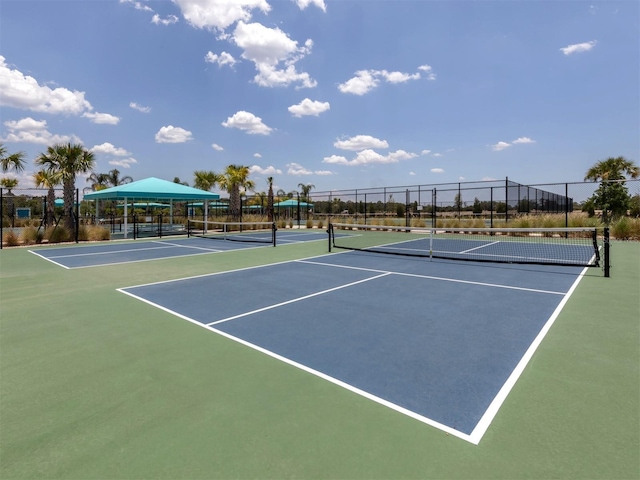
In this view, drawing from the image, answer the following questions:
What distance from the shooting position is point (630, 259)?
36.8ft

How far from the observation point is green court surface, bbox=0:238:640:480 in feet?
7.52

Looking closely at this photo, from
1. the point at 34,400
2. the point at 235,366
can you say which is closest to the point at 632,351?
the point at 235,366

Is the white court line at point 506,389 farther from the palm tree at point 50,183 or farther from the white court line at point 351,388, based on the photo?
the palm tree at point 50,183

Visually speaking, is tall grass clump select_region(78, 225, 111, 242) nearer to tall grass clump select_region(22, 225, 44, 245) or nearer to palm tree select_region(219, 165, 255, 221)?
tall grass clump select_region(22, 225, 44, 245)

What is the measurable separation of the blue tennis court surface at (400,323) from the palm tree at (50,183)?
550 inches

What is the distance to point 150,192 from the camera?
2242cm

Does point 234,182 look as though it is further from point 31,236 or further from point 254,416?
point 254,416

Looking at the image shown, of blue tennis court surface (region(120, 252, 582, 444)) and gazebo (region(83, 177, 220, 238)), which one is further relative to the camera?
gazebo (region(83, 177, 220, 238))

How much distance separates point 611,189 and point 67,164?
122 feet

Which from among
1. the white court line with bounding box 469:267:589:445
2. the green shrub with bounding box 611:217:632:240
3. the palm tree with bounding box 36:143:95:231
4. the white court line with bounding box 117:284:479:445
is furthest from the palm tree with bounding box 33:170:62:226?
the green shrub with bounding box 611:217:632:240

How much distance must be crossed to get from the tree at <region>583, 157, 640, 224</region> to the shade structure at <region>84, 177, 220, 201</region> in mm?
24435

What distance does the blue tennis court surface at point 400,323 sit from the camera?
3.26m

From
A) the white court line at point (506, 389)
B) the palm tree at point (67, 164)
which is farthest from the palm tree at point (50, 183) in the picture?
the white court line at point (506, 389)

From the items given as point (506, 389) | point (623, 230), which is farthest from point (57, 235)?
point (623, 230)
